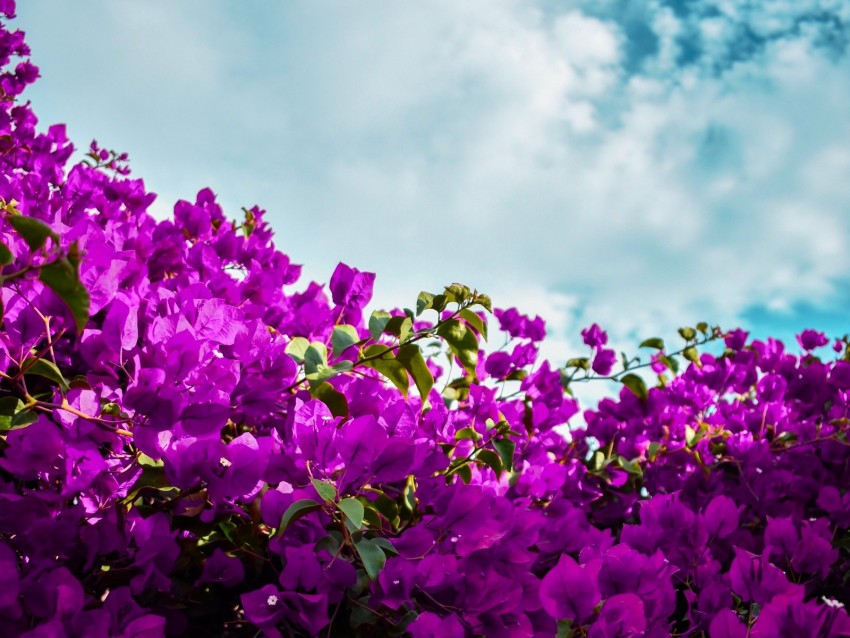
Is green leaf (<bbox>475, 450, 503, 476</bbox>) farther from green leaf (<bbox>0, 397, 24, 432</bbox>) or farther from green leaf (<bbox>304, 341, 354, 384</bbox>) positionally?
green leaf (<bbox>0, 397, 24, 432</bbox>)

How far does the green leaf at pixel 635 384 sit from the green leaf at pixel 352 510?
1351mm

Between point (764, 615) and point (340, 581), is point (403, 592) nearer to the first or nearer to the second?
point (340, 581)

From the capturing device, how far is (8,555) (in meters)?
0.90

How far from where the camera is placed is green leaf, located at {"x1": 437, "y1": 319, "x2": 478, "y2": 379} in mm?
1094

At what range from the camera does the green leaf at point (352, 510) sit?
0.83 m

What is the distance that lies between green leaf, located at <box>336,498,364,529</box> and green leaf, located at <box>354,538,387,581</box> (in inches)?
4.0

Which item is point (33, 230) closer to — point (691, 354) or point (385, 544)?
point (385, 544)

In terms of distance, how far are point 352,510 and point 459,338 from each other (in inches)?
14.3

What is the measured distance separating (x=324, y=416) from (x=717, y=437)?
5.52ft

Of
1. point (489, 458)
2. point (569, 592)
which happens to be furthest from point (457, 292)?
point (569, 592)

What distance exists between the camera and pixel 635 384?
204 centimetres

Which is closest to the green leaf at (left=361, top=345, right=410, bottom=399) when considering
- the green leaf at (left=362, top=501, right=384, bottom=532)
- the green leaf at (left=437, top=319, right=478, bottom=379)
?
the green leaf at (left=437, top=319, right=478, bottom=379)

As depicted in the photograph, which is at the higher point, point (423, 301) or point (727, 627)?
point (423, 301)

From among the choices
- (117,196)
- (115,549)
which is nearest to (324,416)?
(115,549)
